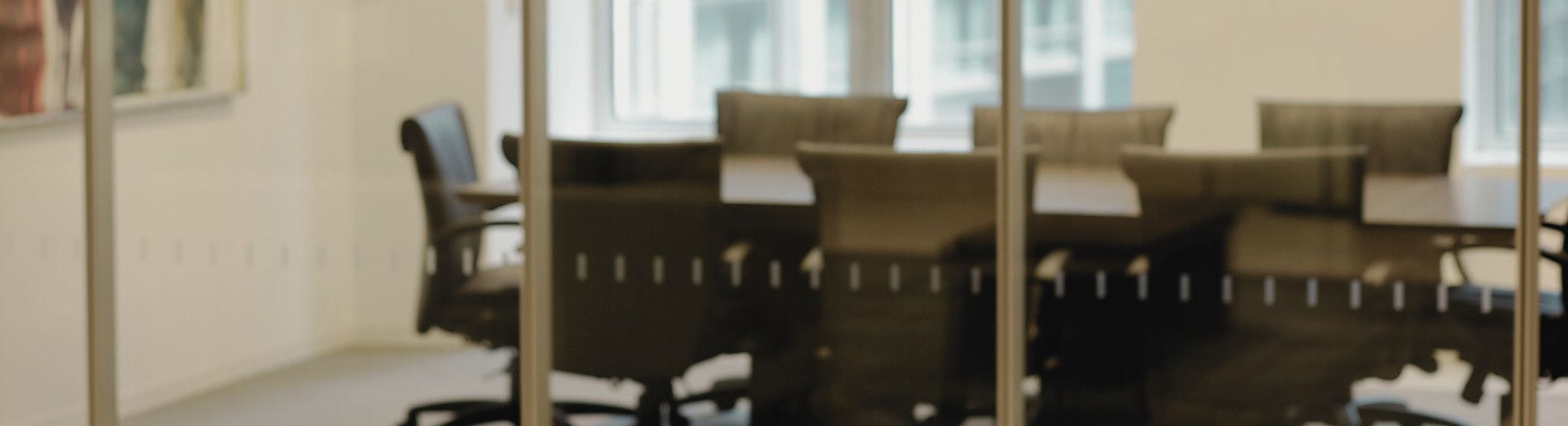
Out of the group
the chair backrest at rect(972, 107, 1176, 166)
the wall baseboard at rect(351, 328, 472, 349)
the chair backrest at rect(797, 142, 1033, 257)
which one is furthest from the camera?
the wall baseboard at rect(351, 328, 472, 349)

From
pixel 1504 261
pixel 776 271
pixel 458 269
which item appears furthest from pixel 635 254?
pixel 1504 261

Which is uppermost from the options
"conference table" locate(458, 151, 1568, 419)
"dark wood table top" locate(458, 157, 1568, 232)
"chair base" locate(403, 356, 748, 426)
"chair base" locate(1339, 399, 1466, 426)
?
"dark wood table top" locate(458, 157, 1568, 232)

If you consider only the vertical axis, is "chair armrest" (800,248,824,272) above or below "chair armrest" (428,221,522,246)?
below

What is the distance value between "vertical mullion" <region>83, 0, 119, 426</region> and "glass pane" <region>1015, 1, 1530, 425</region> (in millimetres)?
1948

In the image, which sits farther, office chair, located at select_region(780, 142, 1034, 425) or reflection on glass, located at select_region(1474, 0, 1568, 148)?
office chair, located at select_region(780, 142, 1034, 425)

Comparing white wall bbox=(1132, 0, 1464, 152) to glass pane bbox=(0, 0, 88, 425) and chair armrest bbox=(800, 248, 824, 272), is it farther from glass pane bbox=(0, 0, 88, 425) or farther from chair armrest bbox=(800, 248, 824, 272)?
glass pane bbox=(0, 0, 88, 425)

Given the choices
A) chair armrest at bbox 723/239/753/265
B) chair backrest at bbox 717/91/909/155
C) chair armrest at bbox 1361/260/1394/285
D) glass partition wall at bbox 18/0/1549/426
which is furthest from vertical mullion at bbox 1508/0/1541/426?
chair armrest at bbox 723/239/753/265

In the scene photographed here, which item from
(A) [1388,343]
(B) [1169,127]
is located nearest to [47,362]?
(B) [1169,127]

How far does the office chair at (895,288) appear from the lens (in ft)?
10.3

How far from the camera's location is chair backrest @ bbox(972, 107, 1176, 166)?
3.03m

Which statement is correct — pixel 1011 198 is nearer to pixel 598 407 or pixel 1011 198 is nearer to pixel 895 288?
pixel 895 288

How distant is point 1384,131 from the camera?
2941 millimetres

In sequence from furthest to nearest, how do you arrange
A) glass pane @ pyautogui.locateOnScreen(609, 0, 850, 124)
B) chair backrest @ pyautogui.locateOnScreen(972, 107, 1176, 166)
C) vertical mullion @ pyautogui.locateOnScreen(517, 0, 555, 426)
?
vertical mullion @ pyautogui.locateOnScreen(517, 0, 555, 426)
glass pane @ pyautogui.locateOnScreen(609, 0, 850, 124)
chair backrest @ pyautogui.locateOnScreen(972, 107, 1176, 166)

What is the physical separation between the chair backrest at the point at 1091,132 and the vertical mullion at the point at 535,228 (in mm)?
974
